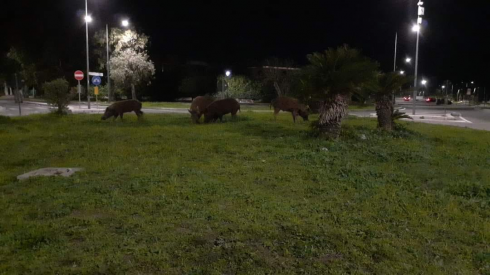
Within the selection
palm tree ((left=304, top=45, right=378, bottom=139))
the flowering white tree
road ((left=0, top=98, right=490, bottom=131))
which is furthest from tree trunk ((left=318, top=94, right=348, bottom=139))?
the flowering white tree

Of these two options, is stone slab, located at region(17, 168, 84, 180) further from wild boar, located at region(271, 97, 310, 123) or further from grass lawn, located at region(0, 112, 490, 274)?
wild boar, located at region(271, 97, 310, 123)

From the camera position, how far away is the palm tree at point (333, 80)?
44.2 feet

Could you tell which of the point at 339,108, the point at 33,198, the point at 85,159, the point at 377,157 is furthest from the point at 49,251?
the point at 339,108

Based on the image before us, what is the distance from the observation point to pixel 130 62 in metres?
44.0

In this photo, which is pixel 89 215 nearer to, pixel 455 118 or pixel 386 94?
pixel 386 94

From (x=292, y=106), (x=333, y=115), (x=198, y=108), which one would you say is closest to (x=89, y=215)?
(x=333, y=115)

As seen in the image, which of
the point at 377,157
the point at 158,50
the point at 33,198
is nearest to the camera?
the point at 33,198

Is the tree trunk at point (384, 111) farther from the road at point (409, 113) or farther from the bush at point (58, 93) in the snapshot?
the bush at point (58, 93)

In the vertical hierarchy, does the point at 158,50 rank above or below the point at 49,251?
above

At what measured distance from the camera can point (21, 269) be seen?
4445 millimetres

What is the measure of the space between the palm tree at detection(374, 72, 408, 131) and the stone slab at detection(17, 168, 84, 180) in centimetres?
1096

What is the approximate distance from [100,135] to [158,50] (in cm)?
5010

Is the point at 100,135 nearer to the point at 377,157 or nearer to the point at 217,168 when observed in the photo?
the point at 217,168

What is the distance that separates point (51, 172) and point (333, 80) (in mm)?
8025
